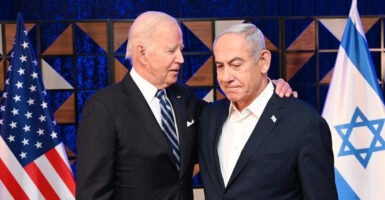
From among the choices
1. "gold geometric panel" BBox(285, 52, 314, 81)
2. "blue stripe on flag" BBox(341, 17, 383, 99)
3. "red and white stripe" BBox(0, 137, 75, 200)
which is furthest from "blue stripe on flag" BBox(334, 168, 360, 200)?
"red and white stripe" BBox(0, 137, 75, 200)

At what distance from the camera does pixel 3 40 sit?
Answer: 3.78 meters

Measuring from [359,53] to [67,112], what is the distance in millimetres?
2091

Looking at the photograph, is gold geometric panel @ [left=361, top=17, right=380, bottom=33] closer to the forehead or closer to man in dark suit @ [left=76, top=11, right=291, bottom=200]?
man in dark suit @ [left=76, top=11, right=291, bottom=200]

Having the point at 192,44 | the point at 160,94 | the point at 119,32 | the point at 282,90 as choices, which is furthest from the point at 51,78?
the point at 282,90

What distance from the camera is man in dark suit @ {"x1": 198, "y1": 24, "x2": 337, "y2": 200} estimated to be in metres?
1.71

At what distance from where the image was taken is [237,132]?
5.98 feet

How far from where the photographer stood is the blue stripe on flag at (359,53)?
3191mm

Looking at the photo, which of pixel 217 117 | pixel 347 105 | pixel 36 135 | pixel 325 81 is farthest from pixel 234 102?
pixel 325 81

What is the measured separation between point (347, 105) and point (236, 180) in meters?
1.67

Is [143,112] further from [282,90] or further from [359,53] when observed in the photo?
[359,53]

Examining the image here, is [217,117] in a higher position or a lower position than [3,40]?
lower

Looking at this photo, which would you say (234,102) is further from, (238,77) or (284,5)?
(284,5)

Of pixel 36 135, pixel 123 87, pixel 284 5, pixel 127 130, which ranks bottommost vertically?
pixel 36 135

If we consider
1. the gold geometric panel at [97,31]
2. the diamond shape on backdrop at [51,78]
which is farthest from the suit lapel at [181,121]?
the diamond shape on backdrop at [51,78]
